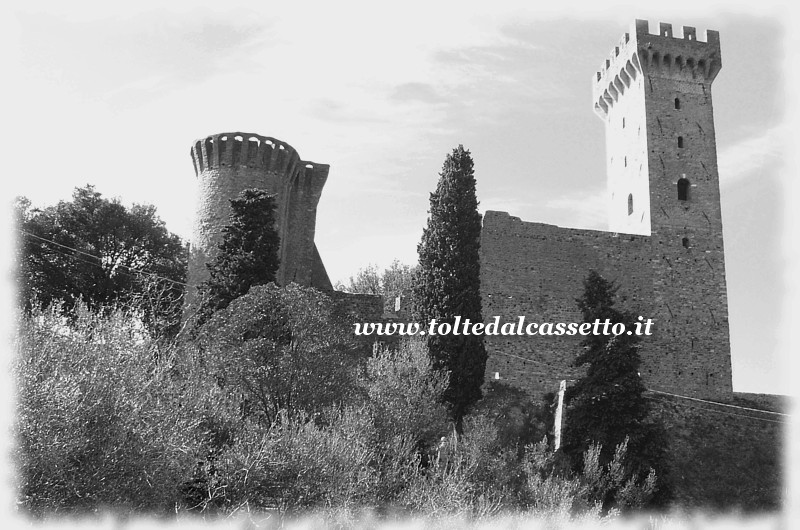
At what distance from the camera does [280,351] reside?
1744 cm

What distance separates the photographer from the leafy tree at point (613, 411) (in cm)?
2073

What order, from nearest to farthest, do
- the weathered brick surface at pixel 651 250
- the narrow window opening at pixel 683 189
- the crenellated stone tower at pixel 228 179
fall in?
the crenellated stone tower at pixel 228 179 < the weathered brick surface at pixel 651 250 < the narrow window opening at pixel 683 189

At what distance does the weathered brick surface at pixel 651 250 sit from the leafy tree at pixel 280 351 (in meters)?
8.65

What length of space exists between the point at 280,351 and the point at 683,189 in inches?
698

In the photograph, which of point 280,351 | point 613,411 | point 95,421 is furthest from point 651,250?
point 95,421

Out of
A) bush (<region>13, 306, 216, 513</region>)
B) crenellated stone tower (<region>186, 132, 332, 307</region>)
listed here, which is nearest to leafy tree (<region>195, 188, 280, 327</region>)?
crenellated stone tower (<region>186, 132, 332, 307</region>)

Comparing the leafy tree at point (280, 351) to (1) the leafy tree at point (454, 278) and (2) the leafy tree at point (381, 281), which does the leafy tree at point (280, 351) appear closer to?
(1) the leafy tree at point (454, 278)

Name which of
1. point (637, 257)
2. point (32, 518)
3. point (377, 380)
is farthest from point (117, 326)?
point (637, 257)

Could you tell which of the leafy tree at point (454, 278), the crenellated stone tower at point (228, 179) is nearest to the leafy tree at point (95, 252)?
the crenellated stone tower at point (228, 179)

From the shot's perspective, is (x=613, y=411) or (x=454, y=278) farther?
(x=454, y=278)

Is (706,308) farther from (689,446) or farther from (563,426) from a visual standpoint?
(563,426)

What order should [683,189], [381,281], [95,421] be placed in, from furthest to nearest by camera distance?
[381,281], [683,189], [95,421]

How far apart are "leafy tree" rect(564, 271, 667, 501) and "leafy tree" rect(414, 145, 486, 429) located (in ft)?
9.55

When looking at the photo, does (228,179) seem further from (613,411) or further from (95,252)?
(613,411)
